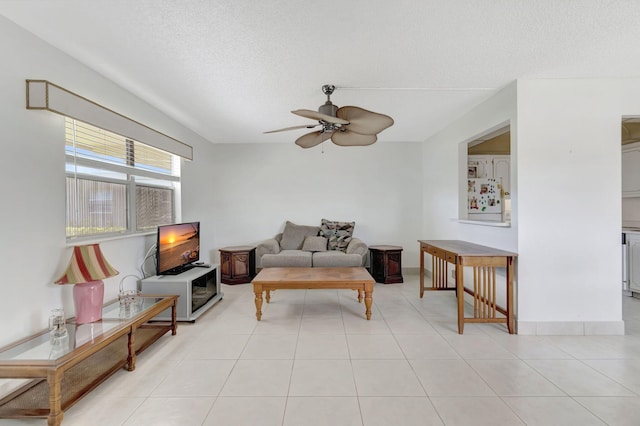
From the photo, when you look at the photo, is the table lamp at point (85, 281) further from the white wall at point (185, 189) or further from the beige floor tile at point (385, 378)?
the beige floor tile at point (385, 378)

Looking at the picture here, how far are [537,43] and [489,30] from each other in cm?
47

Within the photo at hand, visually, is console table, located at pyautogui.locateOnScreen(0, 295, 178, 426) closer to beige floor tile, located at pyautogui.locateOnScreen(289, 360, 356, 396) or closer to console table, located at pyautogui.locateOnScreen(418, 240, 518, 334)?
beige floor tile, located at pyautogui.locateOnScreen(289, 360, 356, 396)

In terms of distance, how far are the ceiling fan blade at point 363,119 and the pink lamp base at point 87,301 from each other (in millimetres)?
2334

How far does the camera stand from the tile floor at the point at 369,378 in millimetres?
1654

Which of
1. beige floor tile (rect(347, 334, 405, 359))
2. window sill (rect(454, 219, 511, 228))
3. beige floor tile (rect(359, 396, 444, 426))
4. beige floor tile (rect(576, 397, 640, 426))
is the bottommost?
beige floor tile (rect(347, 334, 405, 359))

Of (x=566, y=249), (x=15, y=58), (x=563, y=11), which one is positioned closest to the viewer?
(x=563, y=11)

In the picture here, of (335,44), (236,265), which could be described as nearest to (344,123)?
(335,44)

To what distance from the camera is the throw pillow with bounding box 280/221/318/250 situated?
16.7 ft

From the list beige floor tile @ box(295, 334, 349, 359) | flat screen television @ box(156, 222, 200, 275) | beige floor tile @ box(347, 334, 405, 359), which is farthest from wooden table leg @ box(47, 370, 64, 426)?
beige floor tile @ box(347, 334, 405, 359)

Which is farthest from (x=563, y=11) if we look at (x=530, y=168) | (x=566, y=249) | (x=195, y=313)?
(x=195, y=313)

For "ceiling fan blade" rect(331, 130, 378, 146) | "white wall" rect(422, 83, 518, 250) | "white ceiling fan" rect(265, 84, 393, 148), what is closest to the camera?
"white ceiling fan" rect(265, 84, 393, 148)

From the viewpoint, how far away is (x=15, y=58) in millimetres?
1891

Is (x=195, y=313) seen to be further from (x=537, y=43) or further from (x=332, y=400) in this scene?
(x=537, y=43)

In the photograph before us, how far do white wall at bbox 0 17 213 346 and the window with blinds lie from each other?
0.53 ft
